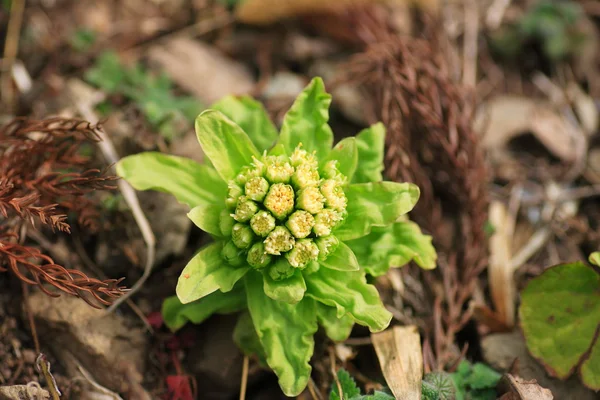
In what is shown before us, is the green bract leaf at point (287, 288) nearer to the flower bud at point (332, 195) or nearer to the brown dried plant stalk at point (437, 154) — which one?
the flower bud at point (332, 195)

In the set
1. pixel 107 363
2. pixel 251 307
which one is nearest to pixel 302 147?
pixel 251 307

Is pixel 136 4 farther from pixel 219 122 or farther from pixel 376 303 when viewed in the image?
pixel 376 303

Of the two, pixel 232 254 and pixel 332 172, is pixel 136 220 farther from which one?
pixel 332 172

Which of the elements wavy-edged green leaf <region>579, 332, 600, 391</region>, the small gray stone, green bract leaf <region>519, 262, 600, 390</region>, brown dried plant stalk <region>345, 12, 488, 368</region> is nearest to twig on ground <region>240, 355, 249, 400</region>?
brown dried plant stalk <region>345, 12, 488, 368</region>

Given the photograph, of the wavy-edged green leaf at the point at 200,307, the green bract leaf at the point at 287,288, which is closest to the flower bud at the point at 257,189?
the green bract leaf at the point at 287,288

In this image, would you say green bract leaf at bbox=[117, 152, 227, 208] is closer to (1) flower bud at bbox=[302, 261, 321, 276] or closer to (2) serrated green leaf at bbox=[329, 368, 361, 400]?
(1) flower bud at bbox=[302, 261, 321, 276]

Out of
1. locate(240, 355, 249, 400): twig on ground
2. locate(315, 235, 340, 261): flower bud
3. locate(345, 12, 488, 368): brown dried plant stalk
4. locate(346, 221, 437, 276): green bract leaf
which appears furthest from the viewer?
locate(345, 12, 488, 368): brown dried plant stalk
